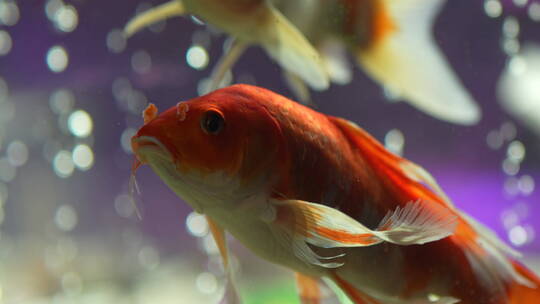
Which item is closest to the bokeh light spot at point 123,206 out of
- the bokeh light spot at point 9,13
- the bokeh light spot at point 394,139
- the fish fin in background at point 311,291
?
the bokeh light spot at point 9,13

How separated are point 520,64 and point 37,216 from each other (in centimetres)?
103

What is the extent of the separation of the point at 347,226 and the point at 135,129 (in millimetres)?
357

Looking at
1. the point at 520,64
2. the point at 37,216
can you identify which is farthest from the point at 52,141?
the point at 520,64

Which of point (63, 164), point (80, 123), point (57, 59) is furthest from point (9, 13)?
point (63, 164)

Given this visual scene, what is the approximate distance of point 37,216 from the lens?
48.1 inches

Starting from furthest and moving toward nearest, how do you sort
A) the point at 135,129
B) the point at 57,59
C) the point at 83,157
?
the point at 83,157
the point at 57,59
the point at 135,129

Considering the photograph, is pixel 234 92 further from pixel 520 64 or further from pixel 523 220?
pixel 523 220

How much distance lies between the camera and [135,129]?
0.60 metres

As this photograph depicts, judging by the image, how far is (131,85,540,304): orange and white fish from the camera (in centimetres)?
30

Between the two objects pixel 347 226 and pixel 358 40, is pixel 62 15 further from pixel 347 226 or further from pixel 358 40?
pixel 347 226

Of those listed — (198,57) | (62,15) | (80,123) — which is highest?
(198,57)

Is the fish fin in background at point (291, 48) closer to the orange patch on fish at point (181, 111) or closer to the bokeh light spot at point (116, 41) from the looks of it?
the orange patch on fish at point (181, 111)

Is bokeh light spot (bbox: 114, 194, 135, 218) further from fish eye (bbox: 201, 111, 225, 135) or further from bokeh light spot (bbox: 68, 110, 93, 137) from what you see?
fish eye (bbox: 201, 111, 225, 135)

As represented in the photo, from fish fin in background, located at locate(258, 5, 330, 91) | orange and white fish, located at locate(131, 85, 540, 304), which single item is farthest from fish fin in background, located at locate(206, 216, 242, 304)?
fish fin in background, located at locate(258, 5, 330, 91)
